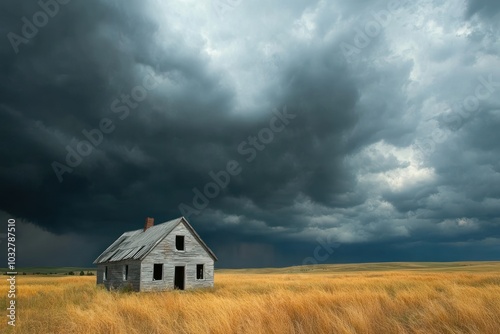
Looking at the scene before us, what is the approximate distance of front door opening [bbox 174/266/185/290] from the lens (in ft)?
99.1

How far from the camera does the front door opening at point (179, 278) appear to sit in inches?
1189

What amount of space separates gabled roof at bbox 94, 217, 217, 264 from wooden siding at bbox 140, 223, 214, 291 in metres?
0.39

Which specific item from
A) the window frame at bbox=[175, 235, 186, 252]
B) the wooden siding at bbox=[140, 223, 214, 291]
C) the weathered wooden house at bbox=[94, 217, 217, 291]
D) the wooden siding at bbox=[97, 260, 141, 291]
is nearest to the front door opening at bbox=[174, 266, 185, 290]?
the weathered wooden house at bbox=[94, 217, 217, 291]

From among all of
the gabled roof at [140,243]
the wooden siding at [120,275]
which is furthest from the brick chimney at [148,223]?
the wooden siding at [120,275]

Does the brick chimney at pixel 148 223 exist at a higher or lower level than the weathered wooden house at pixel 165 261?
higher

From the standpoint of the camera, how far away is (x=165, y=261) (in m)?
28.7

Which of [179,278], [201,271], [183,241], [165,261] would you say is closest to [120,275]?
[179,278]

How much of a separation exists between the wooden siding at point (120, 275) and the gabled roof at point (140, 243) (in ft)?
1.87

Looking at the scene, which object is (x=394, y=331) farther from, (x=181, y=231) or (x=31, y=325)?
(x=181, y=231)

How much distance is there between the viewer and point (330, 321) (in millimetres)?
6555

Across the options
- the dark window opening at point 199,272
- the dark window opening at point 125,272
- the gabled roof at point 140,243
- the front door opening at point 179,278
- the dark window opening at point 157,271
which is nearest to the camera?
the gabled roof at point 140,243

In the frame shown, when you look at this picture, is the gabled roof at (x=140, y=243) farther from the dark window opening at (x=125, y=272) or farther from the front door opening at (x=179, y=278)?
the front door opening at (x=179, y=278)

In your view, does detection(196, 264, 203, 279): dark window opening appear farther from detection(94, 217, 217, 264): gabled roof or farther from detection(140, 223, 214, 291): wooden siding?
detection(94, 217, 217, 264): gabled roof

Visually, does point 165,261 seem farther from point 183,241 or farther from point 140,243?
point 140,243
